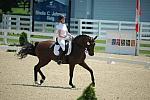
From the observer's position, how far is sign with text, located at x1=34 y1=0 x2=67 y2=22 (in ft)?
117

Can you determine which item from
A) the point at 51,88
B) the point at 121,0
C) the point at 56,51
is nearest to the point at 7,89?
the point at 51,88

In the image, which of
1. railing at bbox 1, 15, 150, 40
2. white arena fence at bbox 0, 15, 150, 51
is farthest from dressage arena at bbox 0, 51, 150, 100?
railing at bbox 1, 15, 150, 40

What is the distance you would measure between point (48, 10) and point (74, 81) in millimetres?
20614

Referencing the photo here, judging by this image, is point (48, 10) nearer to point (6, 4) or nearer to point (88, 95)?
point (6, 4)

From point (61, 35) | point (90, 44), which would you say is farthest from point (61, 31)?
point (90, 44)

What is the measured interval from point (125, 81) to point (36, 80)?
306cm

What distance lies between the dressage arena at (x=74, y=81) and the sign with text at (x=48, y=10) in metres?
14.0

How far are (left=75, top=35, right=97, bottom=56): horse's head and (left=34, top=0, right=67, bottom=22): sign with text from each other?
2109 cm

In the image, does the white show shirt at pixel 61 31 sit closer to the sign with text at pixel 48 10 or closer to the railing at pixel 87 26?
the railing at pixel 87 26

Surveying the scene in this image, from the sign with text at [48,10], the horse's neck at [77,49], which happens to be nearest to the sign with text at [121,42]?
the sign with text at [48,10]

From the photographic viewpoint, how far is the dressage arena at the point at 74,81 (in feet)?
41.6

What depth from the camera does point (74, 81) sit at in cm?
1548

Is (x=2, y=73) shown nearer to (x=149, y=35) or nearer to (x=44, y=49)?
(x=44, y=49)

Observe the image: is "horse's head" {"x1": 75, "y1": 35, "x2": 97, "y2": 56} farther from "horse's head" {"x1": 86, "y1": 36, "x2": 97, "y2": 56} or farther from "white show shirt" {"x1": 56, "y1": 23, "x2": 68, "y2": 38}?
"white show shirt" {"x1": 56, "y1": 23, "x2": 68, "y2": 38}
